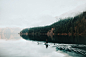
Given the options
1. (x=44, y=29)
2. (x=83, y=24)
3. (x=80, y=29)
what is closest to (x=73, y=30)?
(x=80, y=29)

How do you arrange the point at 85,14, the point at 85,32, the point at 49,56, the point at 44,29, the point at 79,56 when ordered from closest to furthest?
the point at 79,56 < the point at 49,56 < the point at 85,32 < the point at 85,14 < the point at 44,29

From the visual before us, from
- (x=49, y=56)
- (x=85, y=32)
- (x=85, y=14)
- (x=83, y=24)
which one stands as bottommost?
(x=49, y=56)

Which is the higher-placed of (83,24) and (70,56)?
(83,24)

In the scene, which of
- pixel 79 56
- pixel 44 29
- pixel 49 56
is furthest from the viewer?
pixel 44 29

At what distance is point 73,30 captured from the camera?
120 metres

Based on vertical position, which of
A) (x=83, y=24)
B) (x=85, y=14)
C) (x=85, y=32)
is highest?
(x=85, y=14)

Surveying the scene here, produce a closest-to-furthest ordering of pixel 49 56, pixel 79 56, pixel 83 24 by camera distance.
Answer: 1. pixel 79 56
2. pixel 49 56
3. pixel 83 24

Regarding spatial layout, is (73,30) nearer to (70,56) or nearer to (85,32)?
(85,32)

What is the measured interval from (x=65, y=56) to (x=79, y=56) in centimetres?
288

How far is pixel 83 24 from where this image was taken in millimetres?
124688

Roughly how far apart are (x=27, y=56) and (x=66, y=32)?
11346 centimetres

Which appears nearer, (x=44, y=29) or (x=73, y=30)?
(x=73, y=30)

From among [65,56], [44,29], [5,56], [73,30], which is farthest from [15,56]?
[44,29]

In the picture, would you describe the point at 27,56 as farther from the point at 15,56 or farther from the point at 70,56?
the point at 70,56
